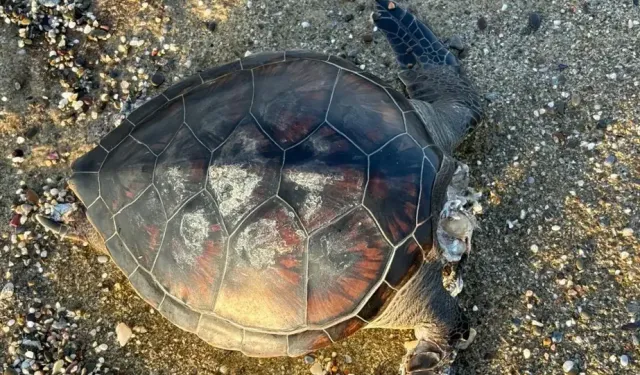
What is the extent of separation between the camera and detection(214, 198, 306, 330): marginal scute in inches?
118

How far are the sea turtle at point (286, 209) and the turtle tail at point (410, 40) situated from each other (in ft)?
2.49

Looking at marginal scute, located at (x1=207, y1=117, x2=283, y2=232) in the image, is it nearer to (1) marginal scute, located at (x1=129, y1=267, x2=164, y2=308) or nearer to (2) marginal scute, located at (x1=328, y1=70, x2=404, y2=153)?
(2) marginal scute, located at (x1=328, y1=70, x2=404, y2=153)

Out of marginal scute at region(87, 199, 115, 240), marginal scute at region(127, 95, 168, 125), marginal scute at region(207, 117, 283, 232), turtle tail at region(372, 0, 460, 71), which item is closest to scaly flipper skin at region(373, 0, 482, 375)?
turtle tail at region(372, 0, 460, 71)

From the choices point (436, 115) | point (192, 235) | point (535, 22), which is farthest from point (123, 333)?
point (535, 22)

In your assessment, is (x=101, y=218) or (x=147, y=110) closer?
(x=101, y=218)

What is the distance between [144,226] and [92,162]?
1.94ft

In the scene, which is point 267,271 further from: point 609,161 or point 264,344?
point 609,161

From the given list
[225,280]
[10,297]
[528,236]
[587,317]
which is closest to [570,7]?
[528,236]

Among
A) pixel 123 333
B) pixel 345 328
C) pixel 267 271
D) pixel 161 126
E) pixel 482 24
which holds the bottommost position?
pixel 123 333

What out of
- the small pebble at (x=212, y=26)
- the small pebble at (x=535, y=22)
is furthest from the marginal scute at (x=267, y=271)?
the small pebble at (x=535, y=22)

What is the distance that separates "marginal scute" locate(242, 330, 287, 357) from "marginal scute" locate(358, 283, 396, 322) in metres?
0.47

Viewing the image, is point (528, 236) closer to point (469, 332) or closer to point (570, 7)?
point (469, 332)

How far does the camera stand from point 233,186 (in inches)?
118

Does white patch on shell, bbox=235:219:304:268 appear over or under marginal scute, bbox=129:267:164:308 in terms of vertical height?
over
